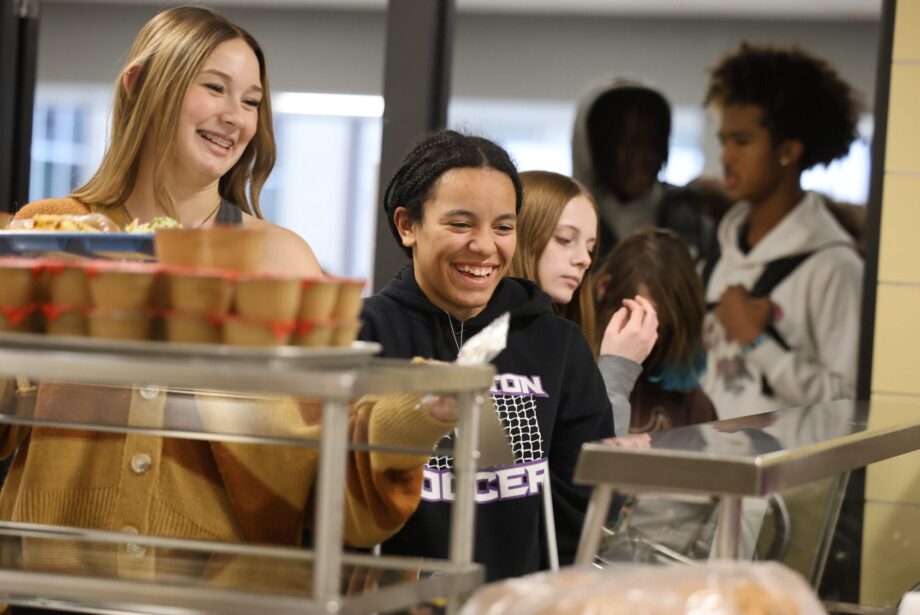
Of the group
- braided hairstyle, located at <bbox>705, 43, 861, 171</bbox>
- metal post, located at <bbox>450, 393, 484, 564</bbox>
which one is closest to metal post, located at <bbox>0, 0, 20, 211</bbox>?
braided hairstyle, located at <bbox>705, 43, 861, 171</bbox>

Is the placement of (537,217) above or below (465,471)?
above

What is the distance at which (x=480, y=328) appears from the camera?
1.74 meters

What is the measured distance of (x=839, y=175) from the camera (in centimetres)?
360

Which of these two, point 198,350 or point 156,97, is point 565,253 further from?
point 198,350

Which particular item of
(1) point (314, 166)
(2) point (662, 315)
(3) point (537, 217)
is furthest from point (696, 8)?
(1) point (314, 166)

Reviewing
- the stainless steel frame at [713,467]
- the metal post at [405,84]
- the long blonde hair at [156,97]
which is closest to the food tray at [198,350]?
the stainless steel frame at [713,467]

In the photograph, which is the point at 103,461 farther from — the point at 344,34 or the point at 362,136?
the point at 362,136

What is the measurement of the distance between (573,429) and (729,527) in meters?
0.69

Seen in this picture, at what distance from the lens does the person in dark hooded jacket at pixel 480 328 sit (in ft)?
5.41

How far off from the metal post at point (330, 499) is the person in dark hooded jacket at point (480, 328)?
2.17 feet

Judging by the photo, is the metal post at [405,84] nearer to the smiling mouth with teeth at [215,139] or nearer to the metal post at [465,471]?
the smiling mouth with teeth at [215,139]

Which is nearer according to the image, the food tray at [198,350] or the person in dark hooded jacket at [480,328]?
the food tray at [198,350]

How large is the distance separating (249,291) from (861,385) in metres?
2.20

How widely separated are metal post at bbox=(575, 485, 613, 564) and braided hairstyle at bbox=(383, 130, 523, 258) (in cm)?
71
